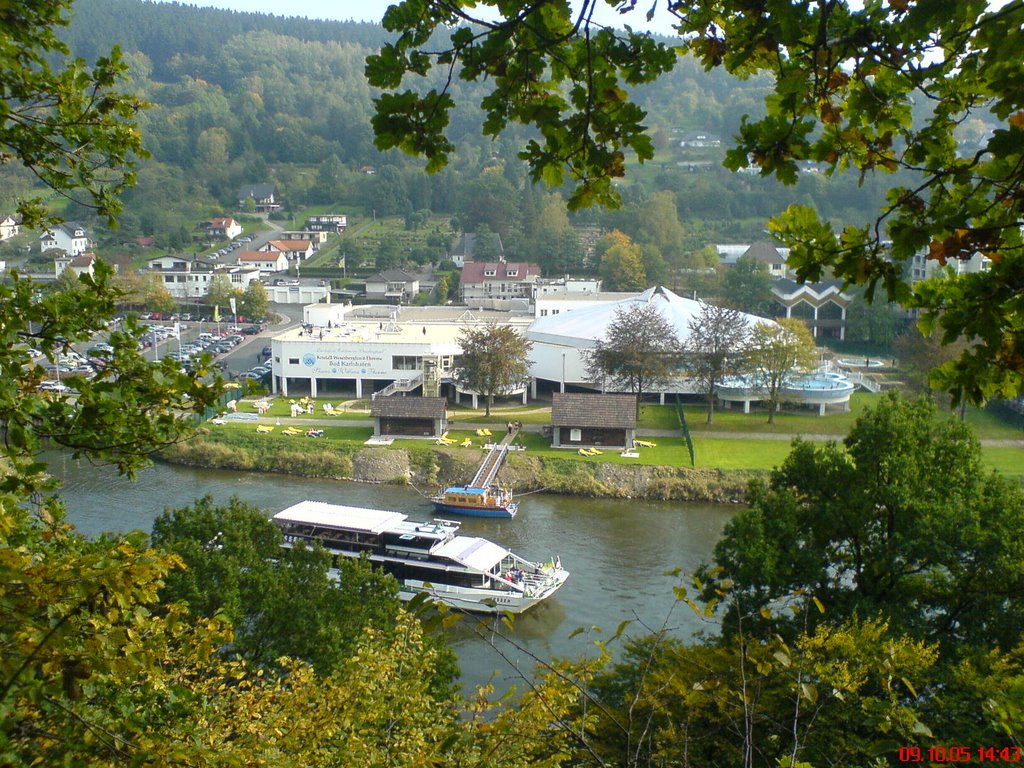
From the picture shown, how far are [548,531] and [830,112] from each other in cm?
994

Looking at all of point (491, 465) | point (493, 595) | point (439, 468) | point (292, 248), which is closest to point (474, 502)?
point (491, 465)

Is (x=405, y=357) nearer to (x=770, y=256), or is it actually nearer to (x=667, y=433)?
(x=667, y=433)

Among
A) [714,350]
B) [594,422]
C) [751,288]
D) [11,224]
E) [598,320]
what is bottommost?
[594,422]

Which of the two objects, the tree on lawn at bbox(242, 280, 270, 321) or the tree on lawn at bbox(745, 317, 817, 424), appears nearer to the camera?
the tree on lawn at bbox(745, 317, 817, 424)

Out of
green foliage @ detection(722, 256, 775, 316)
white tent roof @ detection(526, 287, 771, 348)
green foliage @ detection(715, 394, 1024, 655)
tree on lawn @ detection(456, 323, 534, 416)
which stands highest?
green foliage @ detection(722, 256, 775, 316)

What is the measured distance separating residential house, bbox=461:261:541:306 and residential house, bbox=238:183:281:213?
16772 millimetres

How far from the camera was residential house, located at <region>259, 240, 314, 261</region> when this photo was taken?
3394 centimetres

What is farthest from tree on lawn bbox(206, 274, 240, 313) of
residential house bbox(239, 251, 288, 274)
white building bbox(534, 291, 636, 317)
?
white building bbox(534, 291, 636, 317)

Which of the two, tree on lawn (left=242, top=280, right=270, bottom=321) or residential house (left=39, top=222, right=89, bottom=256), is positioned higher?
residential house (left=39, top=222, right=89, bottom=256)

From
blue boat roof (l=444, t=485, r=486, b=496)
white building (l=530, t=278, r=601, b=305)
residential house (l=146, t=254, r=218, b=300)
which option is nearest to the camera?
blue boat roof (l=444, t=485, r=486, b=496)

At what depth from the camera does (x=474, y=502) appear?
1175cm

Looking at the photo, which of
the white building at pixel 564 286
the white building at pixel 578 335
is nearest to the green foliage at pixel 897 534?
the white building at pixel 578 335

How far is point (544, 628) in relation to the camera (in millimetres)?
8438

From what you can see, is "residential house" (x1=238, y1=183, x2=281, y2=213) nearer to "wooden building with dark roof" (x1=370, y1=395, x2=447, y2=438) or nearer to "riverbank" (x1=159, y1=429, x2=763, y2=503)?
"riverbank" (x1=159, y1=429, x2=763, y2=503)
